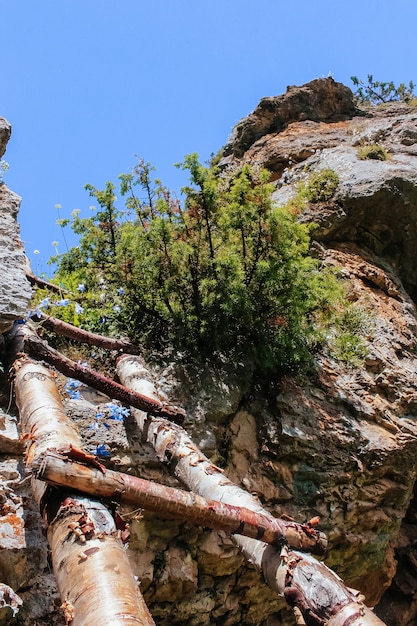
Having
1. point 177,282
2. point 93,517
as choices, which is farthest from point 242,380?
point 93,517

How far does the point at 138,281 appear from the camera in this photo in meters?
5.60

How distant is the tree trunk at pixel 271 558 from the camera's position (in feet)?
9.00

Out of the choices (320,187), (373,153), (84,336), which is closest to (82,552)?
(84,336)

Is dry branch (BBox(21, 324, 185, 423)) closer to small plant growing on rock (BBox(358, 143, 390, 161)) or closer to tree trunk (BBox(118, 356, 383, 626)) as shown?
tree trunk (BBox(118, 356, 383, 626))

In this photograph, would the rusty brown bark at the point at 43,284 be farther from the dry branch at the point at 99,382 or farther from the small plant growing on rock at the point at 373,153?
the small plant growing on rock at the point at 373,153

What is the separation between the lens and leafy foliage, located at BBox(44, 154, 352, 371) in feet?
17.7

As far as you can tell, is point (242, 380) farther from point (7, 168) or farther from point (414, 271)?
point (414, 271)

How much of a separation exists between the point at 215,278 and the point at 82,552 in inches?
134

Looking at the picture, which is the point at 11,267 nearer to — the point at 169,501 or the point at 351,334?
the point at 169,501

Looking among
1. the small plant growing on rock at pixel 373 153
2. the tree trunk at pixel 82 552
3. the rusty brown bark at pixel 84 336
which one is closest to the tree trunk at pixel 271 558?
the rusty brown bark at pixel 84 336

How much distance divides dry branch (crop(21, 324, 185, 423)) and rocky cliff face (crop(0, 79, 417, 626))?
0.32m

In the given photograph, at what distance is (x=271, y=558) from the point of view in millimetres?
3215

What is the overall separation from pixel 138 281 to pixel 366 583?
4.11 meters

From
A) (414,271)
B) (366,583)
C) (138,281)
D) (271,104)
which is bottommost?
(366,583)
